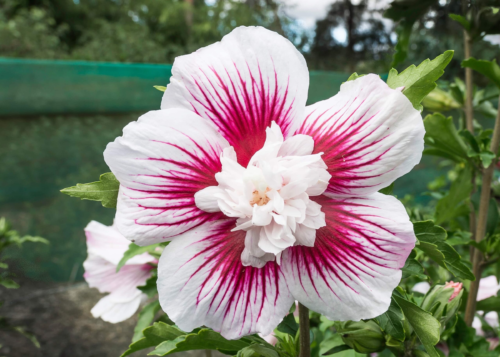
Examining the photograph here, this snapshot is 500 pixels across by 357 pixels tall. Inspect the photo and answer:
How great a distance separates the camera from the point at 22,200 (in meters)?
2.55

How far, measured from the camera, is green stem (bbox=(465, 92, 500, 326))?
634mm

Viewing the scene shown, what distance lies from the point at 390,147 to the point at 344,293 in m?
0.11

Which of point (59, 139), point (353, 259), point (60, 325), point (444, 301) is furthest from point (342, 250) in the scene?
point (59, 139)

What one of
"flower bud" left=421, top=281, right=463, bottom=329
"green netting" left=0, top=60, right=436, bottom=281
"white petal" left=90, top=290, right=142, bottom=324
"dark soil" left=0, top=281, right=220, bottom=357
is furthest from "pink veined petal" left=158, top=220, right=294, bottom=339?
"green netting" left=0, top=60, right=436, bottom=281

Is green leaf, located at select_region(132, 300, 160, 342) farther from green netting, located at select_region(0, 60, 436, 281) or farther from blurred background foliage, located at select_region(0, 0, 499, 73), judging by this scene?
blurred background foliage, located at select_region(0, 0, 499, 73)

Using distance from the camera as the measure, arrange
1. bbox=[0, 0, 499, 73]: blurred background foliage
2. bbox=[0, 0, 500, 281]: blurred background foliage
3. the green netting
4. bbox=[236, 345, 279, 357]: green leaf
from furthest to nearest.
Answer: bbox=[0, 0, 499, 73]: blurred background foliage
the green netting
bbox=[0, 0, 500, 281]: blurred background foliage
bbox=[236, 345, 279, 357]: green leaf

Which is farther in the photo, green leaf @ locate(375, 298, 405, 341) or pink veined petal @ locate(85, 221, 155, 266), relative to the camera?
pink veined petal @ locate(85, 221, 155, 266)

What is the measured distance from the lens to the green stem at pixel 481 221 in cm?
63

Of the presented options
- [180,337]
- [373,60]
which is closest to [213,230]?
[180,337]

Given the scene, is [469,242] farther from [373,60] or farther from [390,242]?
[373,60]

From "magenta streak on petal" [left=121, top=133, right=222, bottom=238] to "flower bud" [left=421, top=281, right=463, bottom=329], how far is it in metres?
0.29

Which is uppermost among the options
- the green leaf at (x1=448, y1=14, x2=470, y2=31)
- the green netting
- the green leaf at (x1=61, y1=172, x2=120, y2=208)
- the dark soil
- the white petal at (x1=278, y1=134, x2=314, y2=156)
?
the green leaf at (x1=448, y1=14, x2=470, y2=31)

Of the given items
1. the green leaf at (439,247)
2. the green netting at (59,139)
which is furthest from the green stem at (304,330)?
the green netting at (59,139)

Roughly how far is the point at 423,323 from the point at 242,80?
0.26m
